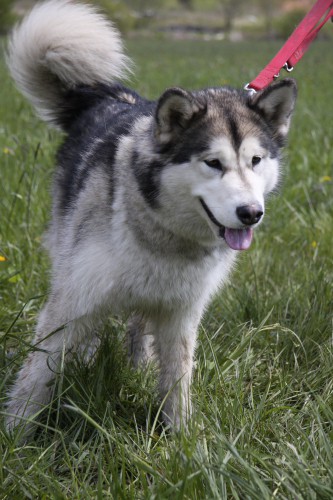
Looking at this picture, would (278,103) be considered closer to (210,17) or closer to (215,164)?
(215,164)

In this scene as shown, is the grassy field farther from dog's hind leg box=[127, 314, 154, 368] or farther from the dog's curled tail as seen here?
the dog's curled tail

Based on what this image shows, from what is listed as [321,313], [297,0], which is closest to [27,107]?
[321,313]

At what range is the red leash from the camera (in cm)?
309

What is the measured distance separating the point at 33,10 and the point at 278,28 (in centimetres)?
4643

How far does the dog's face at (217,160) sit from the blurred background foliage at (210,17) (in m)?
41.6

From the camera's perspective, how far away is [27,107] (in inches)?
299

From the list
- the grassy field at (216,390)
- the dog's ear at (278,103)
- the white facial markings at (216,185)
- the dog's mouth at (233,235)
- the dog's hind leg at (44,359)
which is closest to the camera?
the grassy field at (216,390)

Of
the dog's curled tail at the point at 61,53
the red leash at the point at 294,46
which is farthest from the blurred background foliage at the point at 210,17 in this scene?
the red leash at the point at 294,46

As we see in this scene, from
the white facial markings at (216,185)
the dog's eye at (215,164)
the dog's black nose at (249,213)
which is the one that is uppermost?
the dog's eye at (215,164)

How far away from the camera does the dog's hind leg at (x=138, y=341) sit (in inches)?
136

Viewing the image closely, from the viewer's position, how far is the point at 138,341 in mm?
3531

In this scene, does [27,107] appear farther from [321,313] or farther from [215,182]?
[215,182]

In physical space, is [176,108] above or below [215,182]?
above

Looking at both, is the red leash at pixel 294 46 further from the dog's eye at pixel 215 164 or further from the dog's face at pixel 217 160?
the dog's eye at pixel 215 164
